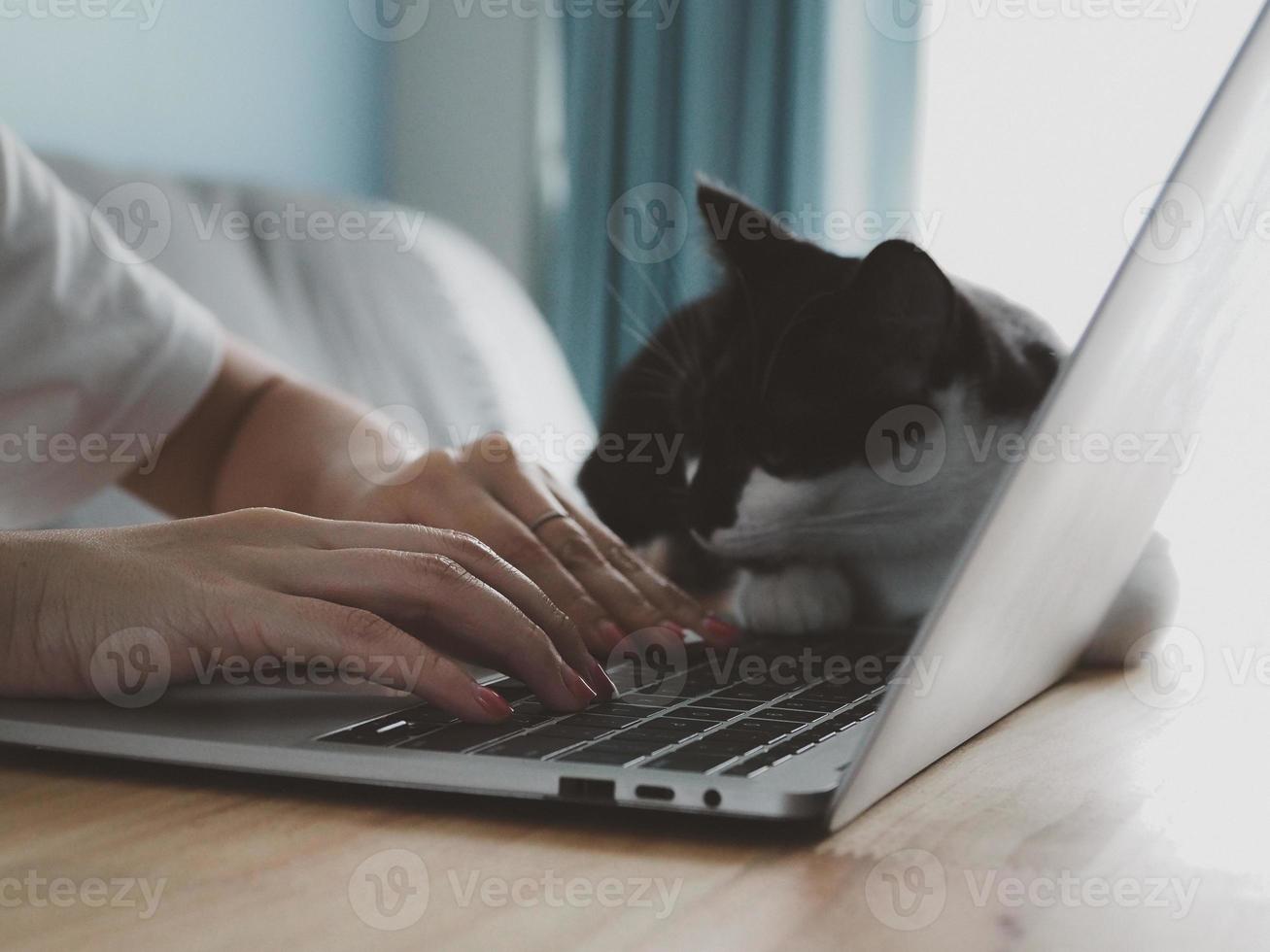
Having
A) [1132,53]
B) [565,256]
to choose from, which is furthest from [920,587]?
[565,256]

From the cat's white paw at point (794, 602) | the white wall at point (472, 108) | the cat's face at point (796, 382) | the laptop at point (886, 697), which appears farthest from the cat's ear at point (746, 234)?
the white wall at point (472, 108)

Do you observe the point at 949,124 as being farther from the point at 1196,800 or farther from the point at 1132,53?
the point at 1196,800

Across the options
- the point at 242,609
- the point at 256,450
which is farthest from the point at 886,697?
the point at 256,450

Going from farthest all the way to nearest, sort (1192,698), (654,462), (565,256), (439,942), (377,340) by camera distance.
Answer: (565,256) → (377,340) → (654,462) → (1192,698) → (439,942)

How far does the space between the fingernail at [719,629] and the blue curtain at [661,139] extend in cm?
174

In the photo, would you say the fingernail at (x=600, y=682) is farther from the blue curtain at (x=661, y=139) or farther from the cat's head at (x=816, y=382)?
the blue curtain at (x=661, y=139)

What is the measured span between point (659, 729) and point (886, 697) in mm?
145

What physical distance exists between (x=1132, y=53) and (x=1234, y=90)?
6.37 ft

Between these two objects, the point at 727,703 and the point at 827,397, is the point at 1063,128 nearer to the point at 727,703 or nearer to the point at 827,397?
the point at 827,397

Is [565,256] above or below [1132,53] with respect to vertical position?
below

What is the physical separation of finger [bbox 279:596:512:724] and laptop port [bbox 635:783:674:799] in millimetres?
113

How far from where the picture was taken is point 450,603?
532mm

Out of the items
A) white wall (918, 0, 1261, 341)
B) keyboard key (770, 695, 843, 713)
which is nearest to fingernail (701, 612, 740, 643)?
keyboard key (770, 695, 843, 713)

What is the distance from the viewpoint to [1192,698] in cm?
71
